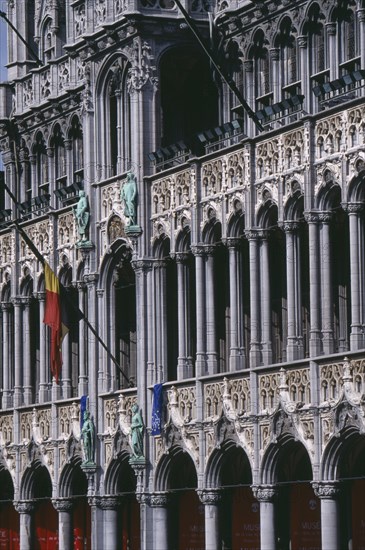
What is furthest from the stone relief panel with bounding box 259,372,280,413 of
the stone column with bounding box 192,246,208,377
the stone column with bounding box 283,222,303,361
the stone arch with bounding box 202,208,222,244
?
the stone arch with bounding box 202,208,222,244

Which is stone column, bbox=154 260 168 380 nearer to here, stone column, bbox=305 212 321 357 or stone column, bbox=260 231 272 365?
stone column, bbox=260 231 272 365

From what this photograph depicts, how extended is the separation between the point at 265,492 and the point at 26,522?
55.8 feet

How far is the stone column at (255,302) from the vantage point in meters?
59.8

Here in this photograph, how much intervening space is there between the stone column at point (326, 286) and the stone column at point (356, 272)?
125cm

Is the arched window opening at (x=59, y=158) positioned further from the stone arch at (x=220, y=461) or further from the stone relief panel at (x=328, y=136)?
the stone relief panel at (x=328, y=136)

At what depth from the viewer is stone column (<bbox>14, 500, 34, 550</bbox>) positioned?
73938mm

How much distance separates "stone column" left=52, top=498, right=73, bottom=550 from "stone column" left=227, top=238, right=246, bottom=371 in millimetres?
11696

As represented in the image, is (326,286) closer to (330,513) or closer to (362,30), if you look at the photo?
(330,513)

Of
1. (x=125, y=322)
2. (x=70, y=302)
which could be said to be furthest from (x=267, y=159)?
(x=70, y=302)

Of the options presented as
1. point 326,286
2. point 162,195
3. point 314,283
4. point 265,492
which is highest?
point 162,195

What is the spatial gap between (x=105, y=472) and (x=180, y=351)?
226 inches

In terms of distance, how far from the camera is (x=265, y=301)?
59688 mm

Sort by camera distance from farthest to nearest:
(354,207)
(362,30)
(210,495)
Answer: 1. (210,495)
2. (362,30)
3. (354,207)

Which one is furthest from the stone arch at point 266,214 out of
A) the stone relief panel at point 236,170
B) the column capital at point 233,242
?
the column capital at point 233,242
